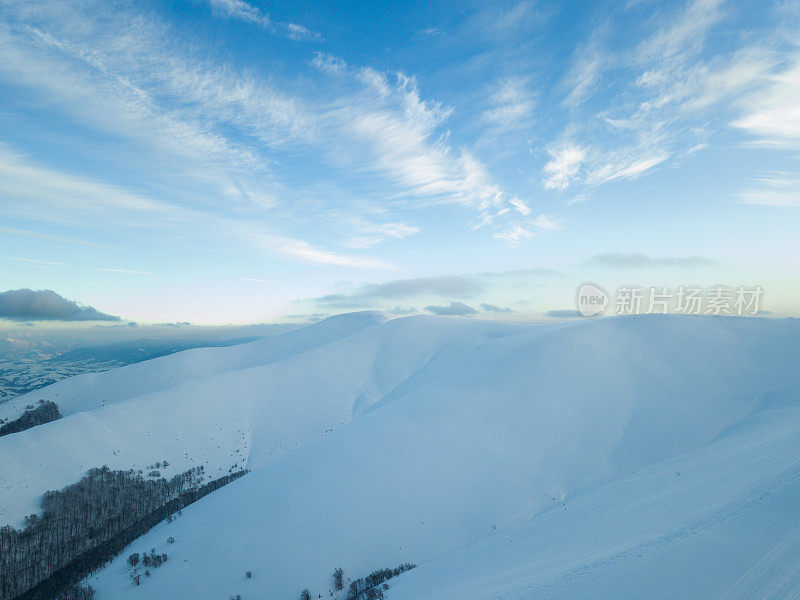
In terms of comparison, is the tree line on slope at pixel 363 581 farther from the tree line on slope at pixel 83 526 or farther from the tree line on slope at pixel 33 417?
the tree line on slope at pixel 33 417

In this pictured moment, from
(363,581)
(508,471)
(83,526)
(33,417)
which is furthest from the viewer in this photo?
(33,417)

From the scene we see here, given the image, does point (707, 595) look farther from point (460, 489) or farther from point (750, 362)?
point (750, 362)

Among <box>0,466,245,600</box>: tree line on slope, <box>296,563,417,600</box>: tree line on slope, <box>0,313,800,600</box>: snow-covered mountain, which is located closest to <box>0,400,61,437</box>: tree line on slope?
<box>0,313,800,600</box>: snow-covered mountain

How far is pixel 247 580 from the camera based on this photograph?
84.3 ft

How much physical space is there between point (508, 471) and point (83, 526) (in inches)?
2185

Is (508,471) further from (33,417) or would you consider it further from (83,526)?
(33,417)

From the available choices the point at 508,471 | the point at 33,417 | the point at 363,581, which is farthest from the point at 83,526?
the point at 33,417

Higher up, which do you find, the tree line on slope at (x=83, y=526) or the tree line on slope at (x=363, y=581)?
the tree line on slope at (x=363, y=581)

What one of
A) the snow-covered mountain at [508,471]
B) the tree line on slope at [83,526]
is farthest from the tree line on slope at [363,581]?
the tree line on slope at [83,526]

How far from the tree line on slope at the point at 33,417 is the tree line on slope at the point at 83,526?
5506 cm

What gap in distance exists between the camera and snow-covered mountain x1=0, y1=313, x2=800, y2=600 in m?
14.2

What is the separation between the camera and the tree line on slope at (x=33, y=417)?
265ft

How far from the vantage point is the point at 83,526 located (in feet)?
143

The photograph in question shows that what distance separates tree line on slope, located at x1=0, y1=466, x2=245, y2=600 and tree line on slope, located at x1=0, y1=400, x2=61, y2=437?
55060mm
